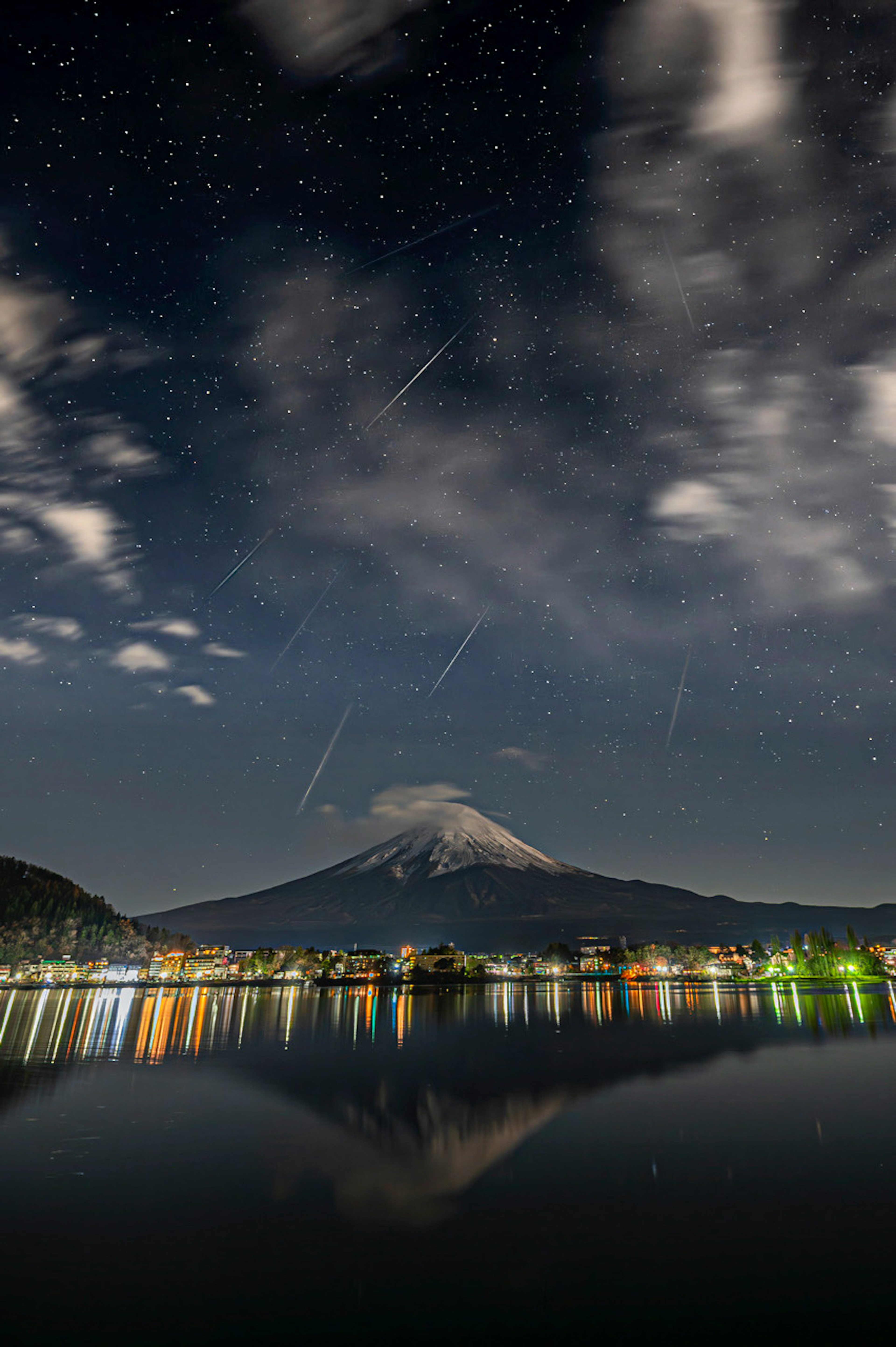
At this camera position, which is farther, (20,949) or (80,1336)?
(20,949)

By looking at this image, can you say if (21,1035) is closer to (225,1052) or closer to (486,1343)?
(225,1052)

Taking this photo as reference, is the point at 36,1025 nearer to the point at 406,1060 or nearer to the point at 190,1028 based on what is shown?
the point at 190,1028

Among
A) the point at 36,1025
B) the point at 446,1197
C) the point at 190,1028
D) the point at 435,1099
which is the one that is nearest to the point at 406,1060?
the point at 435,1099

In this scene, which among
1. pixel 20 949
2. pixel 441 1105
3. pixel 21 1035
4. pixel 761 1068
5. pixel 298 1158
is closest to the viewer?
pixel 298 1158

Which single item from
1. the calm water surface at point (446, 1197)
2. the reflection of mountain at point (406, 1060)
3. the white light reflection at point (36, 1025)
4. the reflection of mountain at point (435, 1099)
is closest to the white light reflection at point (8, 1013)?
the reflection of mountain at point (406, 1060)

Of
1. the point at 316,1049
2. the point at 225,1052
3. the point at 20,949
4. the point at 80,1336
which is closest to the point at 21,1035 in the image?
the point at 225,1052

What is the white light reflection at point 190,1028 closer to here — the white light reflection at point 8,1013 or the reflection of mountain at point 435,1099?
the reflection of mountain at point 435,1099

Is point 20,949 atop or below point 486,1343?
atop

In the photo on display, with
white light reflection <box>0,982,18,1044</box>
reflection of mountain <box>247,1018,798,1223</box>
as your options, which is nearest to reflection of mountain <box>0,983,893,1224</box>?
reflection of mountain <box>247,1018,798,1223</box>

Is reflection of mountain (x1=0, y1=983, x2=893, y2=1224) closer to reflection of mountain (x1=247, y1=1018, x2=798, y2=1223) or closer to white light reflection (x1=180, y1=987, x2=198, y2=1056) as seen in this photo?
reflection of mountain (x1=247, y1=1018, x2=798, y2=1223)
